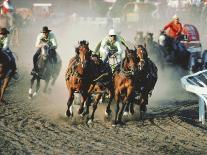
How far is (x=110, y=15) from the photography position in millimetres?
41625

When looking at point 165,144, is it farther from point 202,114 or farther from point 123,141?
point 202,114

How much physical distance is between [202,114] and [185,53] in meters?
9.06

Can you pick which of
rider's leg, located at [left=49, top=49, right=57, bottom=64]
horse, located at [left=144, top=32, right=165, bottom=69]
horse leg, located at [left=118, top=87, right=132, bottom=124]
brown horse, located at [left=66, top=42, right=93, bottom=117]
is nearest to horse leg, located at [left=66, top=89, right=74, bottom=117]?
brown horse, located at [left=66, top=42, right=93, bottom=117]

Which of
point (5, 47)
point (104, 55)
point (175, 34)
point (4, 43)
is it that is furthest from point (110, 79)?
point (175, 34)

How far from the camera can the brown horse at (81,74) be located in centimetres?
1311

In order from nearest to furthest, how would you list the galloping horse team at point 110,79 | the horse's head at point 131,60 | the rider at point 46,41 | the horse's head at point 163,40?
1. the horse's head at point 131,60
2. the galloping horse team at point 110,79
3. the rider at point 46,41
4. the horse's head at point 163,40

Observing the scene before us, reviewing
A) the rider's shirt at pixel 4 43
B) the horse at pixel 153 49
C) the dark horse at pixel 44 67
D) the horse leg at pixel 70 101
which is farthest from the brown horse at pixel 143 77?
the horse at pixel 153 49

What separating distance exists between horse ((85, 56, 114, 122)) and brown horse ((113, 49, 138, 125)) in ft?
1.45

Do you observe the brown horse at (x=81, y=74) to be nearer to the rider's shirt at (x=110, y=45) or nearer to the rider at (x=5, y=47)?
the rider's shirt at (x=110, y=45)

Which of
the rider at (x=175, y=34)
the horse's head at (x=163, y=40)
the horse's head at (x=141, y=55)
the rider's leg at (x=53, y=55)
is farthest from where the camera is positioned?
the rider at (x=175, y=34)

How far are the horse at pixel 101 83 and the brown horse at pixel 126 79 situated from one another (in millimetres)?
441

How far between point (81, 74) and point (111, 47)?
8.87ft

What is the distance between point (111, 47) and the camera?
625 inches

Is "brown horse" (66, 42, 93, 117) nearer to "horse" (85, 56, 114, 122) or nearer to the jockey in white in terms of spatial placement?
"horse" (85, 56, 114, 122)
